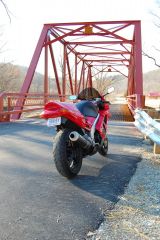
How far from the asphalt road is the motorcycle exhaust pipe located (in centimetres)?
34

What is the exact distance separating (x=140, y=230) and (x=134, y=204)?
1.88 ft

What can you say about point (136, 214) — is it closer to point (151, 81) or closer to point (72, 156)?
point (72, 156)

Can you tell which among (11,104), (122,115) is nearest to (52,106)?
(11,104)

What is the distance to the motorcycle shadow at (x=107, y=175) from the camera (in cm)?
349

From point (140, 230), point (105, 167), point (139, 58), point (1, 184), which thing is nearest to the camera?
point (140, 230)

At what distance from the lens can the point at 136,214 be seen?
285 centimetres

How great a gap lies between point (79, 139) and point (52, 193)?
2.64 feet

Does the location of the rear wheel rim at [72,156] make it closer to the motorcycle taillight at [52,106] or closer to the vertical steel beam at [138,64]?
the motorcycle taillight at [52,106]

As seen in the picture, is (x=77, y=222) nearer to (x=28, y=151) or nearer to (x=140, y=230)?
(x=140, y=230)

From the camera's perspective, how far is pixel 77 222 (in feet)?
8.75

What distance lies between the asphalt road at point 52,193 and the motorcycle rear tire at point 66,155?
0.11 m

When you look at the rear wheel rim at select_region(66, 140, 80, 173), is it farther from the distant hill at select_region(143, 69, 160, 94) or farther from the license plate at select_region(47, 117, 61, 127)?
the distant hill at select_region(143, 69, 160, 94)

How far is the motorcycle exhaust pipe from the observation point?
13.0 ft

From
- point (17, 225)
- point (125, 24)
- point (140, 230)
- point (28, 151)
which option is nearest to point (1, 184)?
point (17, 225)
